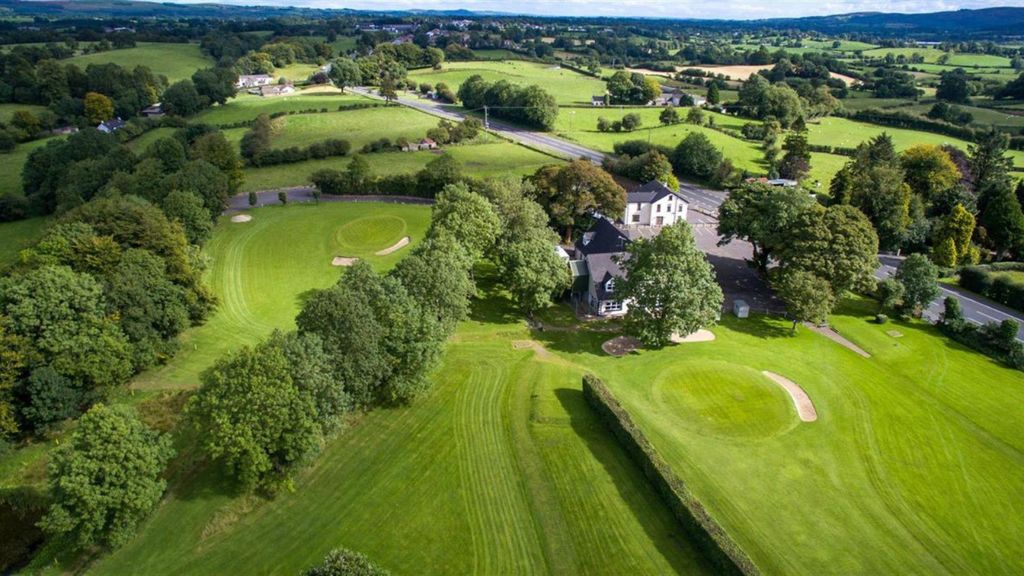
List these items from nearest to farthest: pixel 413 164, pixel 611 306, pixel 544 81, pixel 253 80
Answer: pixel 611 306
pixel 413 164
pixel 253 80
pixel 544 81

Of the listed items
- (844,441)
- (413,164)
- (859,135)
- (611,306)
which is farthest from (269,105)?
(844,441)

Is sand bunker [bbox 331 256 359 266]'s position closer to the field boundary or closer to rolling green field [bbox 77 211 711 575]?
rolling green field [bbox 77 211 711 575]

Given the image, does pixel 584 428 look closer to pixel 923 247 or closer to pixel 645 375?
pixel 645 375

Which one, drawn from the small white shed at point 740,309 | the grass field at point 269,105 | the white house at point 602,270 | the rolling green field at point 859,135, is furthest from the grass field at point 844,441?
the grass field at point 269,105

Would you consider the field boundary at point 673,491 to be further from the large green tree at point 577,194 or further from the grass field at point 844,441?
the large green tree at point 577,194

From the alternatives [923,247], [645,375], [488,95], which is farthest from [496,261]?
[488,95]

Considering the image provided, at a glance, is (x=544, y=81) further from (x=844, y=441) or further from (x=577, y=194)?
(x=844, y=441)
